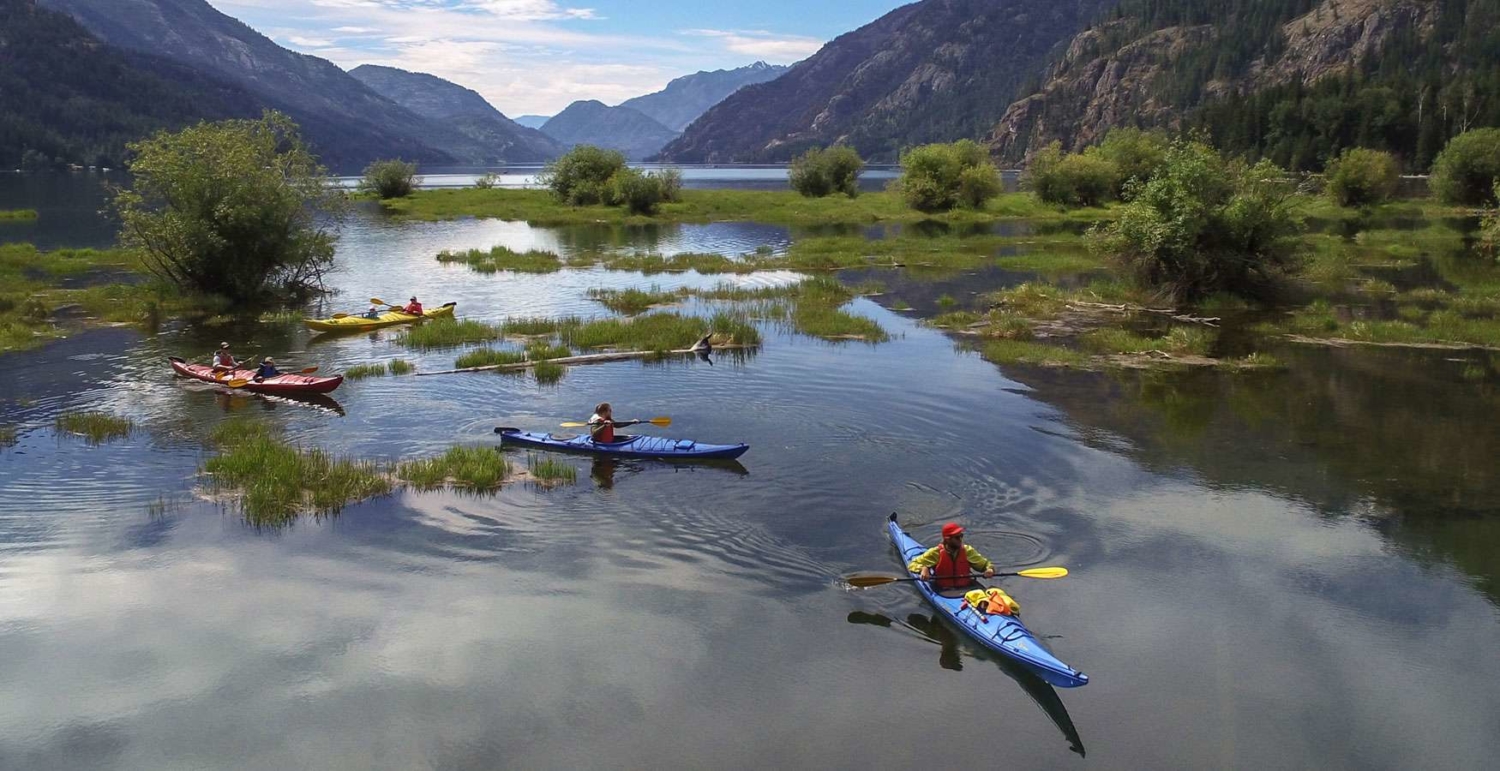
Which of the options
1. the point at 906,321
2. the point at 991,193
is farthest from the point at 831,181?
the point at 906,321

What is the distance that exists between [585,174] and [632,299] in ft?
263

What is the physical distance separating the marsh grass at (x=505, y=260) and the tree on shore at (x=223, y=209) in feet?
45.6

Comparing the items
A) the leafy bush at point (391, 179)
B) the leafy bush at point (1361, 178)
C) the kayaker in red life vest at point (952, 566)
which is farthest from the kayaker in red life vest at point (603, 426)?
the leafy bush at point (391, 179)

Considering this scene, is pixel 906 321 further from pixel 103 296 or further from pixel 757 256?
pixel 103 296

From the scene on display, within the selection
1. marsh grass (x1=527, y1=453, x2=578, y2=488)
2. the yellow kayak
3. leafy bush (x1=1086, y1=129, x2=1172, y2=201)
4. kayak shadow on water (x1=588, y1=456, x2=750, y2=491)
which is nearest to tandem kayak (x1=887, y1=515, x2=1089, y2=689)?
kayak shadow on water (x1=588, y1=456, x2=750, y2=491)

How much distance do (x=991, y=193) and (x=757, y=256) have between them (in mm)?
53681

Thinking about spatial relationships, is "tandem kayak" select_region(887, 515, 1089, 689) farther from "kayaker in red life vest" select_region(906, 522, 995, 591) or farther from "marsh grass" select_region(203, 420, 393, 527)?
"marsh grass" select_region(203, 420, 393, 527)

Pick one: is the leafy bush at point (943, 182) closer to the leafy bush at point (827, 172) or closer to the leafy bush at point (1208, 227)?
the leafy bush at point (827, 172)

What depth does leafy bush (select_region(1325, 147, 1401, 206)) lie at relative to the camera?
369ft

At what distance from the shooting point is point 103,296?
53781 mm

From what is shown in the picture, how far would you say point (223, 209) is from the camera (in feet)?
169

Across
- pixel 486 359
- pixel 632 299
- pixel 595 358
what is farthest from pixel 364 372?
pixel 632 299

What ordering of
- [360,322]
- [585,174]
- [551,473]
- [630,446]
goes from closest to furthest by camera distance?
1. [551,473]
2. [630,446]
3. [360,322]
4. [585,174]

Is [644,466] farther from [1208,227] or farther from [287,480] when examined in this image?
[1208,227]
